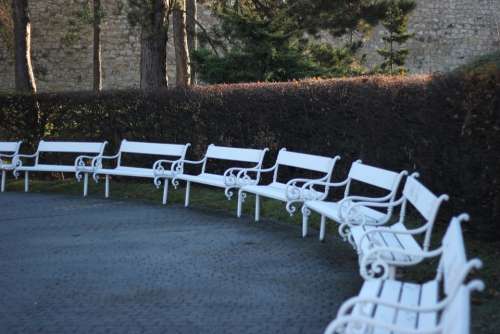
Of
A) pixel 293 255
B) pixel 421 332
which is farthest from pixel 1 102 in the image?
pixel 421 332

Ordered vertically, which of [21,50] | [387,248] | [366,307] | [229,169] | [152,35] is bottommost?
[229,169]

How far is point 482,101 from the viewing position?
695 centimetres

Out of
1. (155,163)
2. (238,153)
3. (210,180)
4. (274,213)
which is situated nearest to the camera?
(274,213)

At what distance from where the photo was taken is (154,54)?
1502cm

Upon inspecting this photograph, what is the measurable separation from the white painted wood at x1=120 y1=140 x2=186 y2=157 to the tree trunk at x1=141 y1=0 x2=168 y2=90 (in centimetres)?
317

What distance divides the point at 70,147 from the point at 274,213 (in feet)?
13.9

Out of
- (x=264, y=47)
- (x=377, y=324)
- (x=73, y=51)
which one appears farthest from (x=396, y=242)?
(x=73, y=51)

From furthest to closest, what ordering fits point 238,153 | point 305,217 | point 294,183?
point 238,153 < point 294,183 < point 305,217

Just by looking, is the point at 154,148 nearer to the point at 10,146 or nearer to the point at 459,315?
the point at 10,146

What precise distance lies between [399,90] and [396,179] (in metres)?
2.32

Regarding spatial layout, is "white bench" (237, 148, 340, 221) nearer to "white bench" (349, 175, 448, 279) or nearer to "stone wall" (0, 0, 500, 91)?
"white bench" (349, 175, 448, 279)

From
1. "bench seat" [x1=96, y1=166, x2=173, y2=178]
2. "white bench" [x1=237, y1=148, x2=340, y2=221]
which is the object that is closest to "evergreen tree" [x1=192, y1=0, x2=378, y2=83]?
"bench seat" [x1=96, y1=166, x2=173, y2=178]

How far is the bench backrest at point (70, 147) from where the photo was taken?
12.0m

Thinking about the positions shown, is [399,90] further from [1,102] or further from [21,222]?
[1,102]
